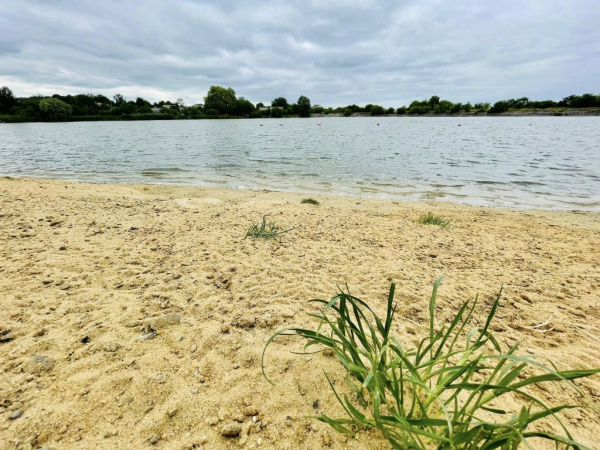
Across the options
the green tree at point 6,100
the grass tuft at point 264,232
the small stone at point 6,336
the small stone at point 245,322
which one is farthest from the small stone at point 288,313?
the green tree at point 6,100

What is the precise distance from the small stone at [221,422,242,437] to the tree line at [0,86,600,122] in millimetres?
124320

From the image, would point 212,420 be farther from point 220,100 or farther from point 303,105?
point 303,105

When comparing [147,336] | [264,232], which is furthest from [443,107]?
[147,336]

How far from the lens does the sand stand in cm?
169

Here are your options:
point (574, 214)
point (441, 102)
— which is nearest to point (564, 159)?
point (574, 214)

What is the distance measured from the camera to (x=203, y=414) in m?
1.73

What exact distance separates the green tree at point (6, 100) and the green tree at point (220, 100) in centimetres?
6595

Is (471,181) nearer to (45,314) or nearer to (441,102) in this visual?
(45,314)

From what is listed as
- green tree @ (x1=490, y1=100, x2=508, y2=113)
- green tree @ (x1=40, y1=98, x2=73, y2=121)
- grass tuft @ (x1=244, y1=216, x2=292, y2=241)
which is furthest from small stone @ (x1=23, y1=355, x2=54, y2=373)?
green tree @ (x1=490, y1=100, x2=508, y2=113)

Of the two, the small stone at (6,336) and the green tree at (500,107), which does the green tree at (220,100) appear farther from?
the small stone at (6,336)

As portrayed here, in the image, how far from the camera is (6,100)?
A: 96188mm

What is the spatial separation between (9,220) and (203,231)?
11.6 ft

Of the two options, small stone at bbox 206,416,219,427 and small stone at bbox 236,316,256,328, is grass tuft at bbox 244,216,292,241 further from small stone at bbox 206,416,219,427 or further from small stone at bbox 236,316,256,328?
small stone at bbox 206,416,219,427

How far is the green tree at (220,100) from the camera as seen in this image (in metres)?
122
